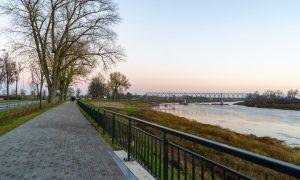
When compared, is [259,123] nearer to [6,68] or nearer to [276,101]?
[6,68]

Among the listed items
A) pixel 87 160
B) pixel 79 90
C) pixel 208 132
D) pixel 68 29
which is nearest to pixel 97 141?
pixel 87 160

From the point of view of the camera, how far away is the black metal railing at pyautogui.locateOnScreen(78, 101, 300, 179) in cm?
330

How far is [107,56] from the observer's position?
44438 mm

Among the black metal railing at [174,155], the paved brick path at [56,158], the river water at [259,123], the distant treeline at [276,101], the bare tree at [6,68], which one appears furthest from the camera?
the distant treeline at [276,101]

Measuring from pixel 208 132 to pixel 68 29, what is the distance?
965 inches

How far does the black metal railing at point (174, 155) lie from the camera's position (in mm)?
3302

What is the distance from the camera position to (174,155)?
644 centimetres

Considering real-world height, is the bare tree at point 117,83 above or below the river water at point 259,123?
above

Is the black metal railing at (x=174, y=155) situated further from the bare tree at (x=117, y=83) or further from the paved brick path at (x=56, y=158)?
the bare tree at (x=117, y=83)

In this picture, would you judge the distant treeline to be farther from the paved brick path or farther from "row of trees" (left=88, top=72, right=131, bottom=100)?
the paved brick path

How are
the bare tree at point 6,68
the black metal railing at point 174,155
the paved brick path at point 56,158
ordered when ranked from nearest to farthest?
the black metal railing at point 174,155
the paved brick path at point 56,158
the bare tree at point 6,68

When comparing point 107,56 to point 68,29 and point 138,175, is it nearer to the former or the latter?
point 68,29

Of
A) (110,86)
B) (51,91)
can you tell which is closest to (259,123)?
(51,91)

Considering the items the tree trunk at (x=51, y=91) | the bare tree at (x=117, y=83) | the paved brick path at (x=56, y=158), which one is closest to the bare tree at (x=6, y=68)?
the tree trunk at (x=51, y=91)
